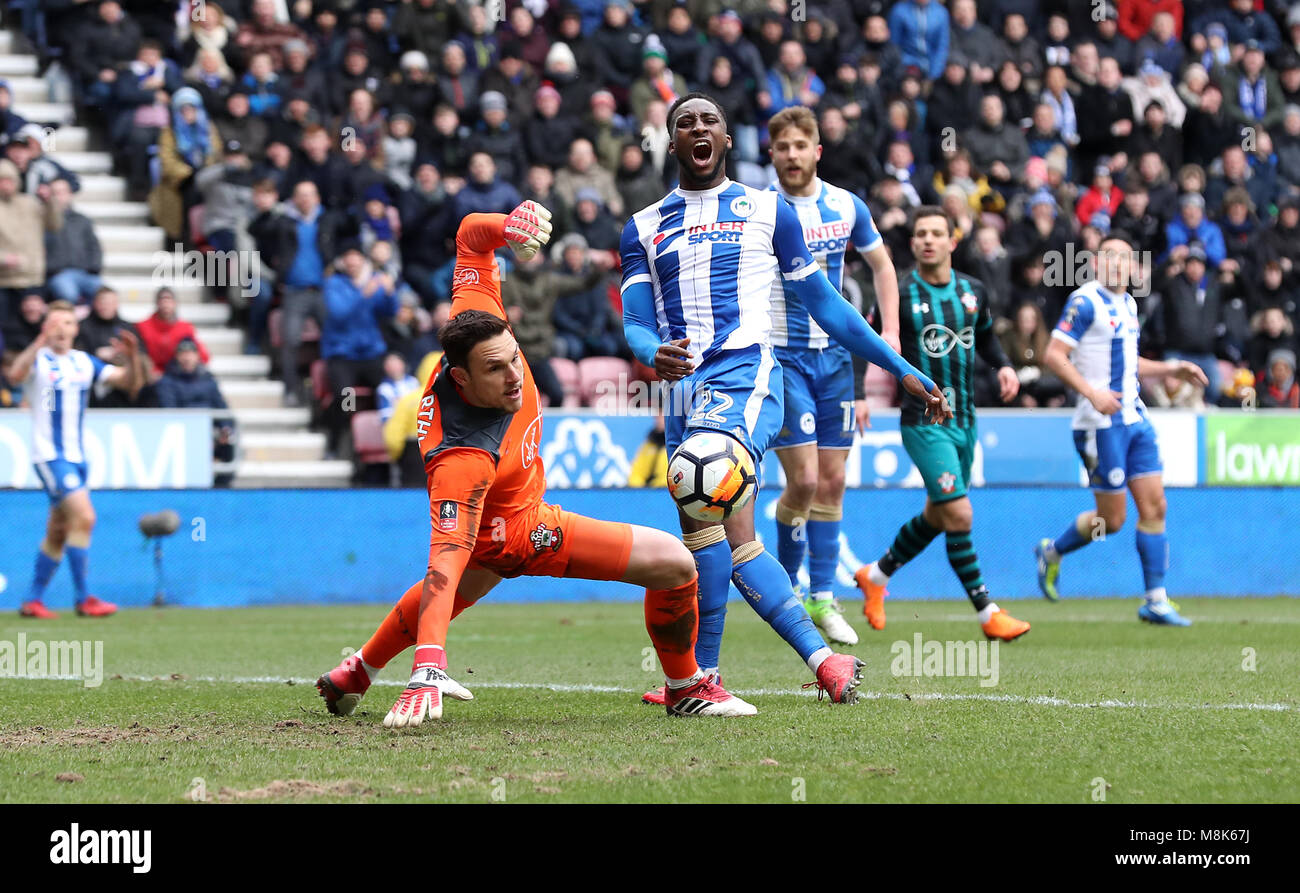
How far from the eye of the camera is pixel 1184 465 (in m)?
16.4

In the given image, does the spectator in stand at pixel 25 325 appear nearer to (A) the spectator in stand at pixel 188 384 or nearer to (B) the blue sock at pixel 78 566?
(A) the spectator in stand at pixel 188 384

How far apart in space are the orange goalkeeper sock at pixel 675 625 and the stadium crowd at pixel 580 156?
9910 mm

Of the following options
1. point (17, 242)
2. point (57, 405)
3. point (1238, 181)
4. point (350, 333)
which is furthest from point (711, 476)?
point (1238, 181)

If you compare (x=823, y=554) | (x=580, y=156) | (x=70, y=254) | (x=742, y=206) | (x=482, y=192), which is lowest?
(x=823, y=554)

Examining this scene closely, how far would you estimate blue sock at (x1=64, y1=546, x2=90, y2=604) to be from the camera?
42.9 feet

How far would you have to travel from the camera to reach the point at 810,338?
356 inches

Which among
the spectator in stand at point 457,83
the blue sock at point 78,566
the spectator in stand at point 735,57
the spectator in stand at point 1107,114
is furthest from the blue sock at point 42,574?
the spectator in stand at point 1107,114

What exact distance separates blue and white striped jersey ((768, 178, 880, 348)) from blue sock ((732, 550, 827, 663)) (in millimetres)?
2673

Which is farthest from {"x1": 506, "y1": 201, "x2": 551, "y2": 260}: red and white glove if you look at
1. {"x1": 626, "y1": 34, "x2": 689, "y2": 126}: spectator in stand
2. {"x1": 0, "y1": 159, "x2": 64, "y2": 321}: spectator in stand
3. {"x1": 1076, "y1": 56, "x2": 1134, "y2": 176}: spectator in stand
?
{"x1": 1076, "y1": 56, "x2": 1134, "y2": 176}: spectator in stand

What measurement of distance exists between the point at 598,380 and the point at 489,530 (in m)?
10.7

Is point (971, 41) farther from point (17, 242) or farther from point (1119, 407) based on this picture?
point (17, 242)
